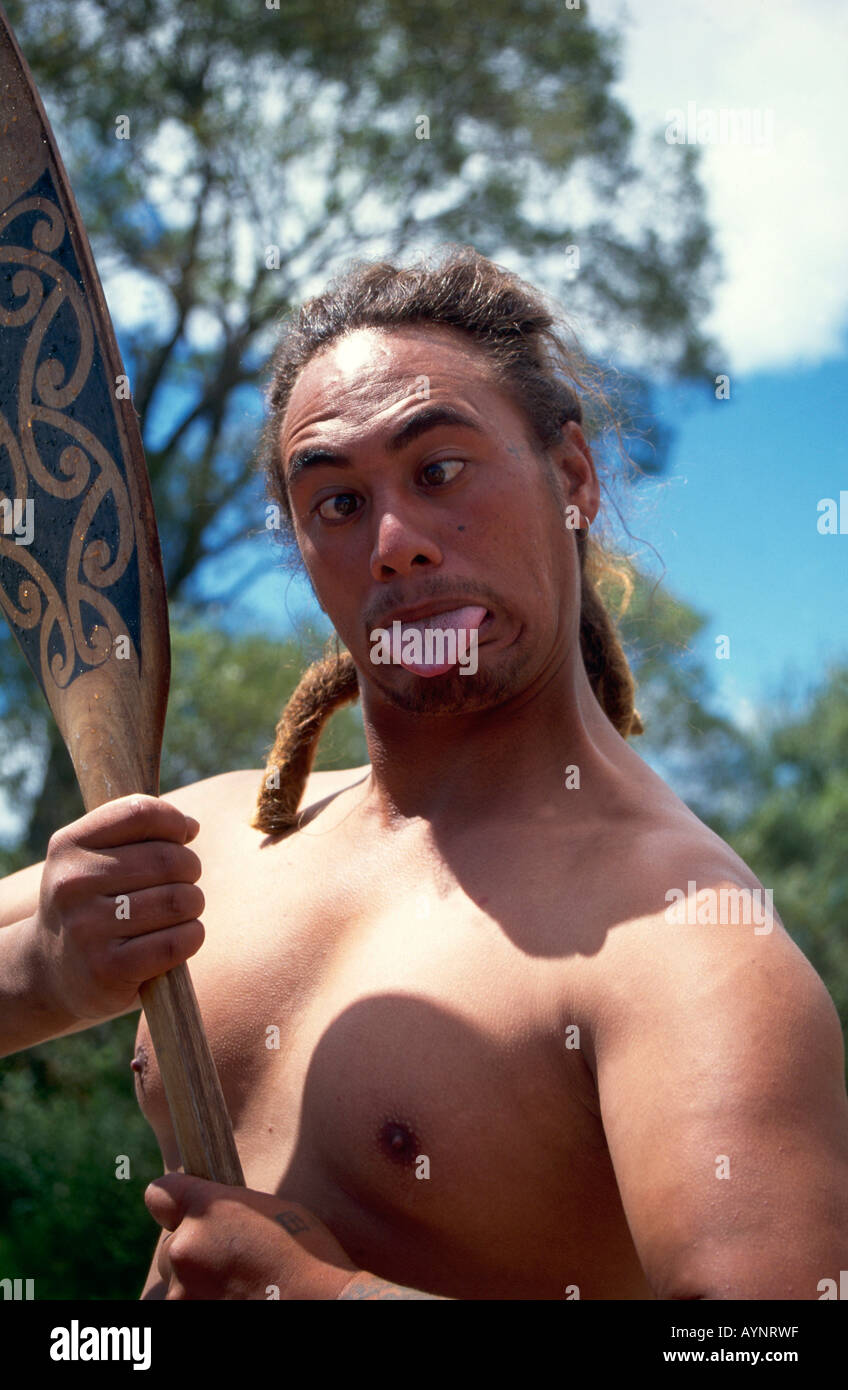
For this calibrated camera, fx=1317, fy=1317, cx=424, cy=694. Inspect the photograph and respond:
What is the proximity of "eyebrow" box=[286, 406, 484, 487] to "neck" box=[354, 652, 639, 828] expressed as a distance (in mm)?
338

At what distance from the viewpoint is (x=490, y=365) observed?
1.94 m

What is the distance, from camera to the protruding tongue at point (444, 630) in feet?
5.69

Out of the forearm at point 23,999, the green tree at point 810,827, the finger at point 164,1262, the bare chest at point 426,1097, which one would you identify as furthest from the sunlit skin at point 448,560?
the green tree at point 810,827

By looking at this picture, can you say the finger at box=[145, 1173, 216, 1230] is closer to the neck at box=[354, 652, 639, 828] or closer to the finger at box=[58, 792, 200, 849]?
the finger at box=[58, 792, 200, 849]

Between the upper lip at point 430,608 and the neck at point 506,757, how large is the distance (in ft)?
0.51

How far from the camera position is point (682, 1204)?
1.25 meters

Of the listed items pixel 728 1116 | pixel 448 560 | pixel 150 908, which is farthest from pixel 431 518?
pixel 728 1116

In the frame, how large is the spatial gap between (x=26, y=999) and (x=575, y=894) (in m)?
0.73

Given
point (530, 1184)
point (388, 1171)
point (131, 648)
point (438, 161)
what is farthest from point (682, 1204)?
point (438, 161)

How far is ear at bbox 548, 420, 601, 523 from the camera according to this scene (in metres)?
2.01

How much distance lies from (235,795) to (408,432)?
824 mm

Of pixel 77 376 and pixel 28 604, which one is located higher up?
pixel 77 376

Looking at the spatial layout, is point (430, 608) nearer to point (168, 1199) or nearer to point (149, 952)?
point (149, 952)
